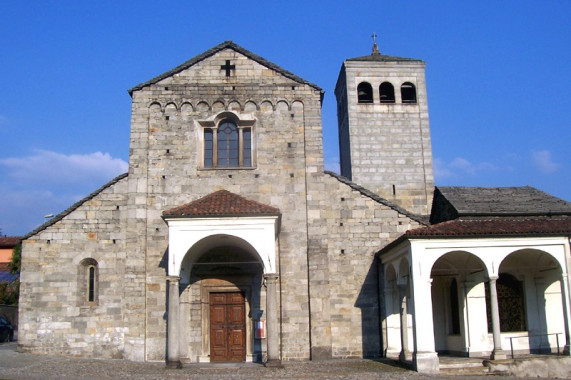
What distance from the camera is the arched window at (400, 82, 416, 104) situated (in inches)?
1211

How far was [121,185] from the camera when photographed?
20656mm

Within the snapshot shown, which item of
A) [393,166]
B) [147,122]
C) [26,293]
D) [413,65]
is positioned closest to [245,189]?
[147,122]

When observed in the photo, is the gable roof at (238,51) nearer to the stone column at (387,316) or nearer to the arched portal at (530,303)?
Result: the stone column at (387,316)

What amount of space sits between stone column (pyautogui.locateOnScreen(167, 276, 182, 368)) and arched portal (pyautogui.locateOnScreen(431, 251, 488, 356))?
28.0 feet

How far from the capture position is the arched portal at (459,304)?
19.0 meters

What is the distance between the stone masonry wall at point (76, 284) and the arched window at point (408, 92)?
16486mm

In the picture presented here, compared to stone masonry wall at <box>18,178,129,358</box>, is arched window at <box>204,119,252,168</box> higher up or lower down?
higher up

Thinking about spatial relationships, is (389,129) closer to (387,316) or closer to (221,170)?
(221,170)

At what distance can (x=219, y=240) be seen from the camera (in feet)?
63.2

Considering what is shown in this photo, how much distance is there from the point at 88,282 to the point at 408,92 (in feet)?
63.5

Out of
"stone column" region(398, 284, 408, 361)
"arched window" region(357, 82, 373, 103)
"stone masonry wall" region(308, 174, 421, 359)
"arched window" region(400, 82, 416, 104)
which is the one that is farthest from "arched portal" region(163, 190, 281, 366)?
"arched window" region(400, 82, 416, 104)

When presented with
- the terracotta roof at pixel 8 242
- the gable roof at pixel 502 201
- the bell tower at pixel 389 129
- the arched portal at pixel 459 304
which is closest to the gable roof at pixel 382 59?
the bell tower at pixel 389 129

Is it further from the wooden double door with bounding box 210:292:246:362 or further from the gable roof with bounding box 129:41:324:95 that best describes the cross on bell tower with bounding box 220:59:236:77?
the wooden double door with bounding box 210:292:246:362

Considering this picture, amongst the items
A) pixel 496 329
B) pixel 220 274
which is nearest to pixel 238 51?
pixel 220 274
